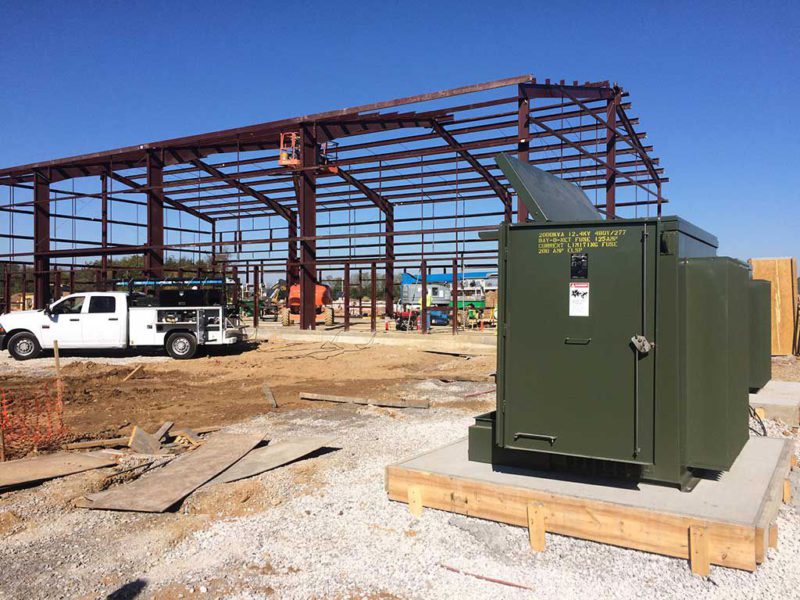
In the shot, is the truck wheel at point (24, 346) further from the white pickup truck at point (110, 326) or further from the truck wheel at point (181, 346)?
the truck wheel at point (181, 346)

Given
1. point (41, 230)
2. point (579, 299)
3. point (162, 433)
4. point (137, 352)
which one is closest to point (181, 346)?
point (137, 352)

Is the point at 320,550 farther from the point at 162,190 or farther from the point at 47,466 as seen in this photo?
the point at 162,190

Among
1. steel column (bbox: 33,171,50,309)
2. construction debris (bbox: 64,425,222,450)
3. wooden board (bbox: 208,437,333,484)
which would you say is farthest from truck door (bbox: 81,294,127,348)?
steel column (bbox: 33,171,50,309)

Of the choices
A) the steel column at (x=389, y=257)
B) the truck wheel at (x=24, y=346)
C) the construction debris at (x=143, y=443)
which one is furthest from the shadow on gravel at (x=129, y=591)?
the steel column at (x=389, y=257)

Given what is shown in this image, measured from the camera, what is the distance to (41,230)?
30.8m

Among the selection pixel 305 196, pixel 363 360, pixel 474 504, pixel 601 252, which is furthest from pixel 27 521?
pixel 305 196

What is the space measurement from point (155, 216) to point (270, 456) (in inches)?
945

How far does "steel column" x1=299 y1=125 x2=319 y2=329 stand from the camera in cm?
2427

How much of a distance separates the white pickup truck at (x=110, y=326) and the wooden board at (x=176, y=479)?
439 inches

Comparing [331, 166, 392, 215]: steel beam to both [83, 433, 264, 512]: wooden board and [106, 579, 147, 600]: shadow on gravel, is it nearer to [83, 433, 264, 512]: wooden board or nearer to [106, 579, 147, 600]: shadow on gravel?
[83, 433, 264, 512]: wooden board

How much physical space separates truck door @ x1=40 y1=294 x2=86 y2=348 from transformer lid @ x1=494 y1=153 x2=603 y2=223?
54.3 feet

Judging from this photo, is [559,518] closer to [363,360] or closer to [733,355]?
[733,355]

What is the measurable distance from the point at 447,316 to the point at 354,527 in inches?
956

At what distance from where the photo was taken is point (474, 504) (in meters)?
4.89
